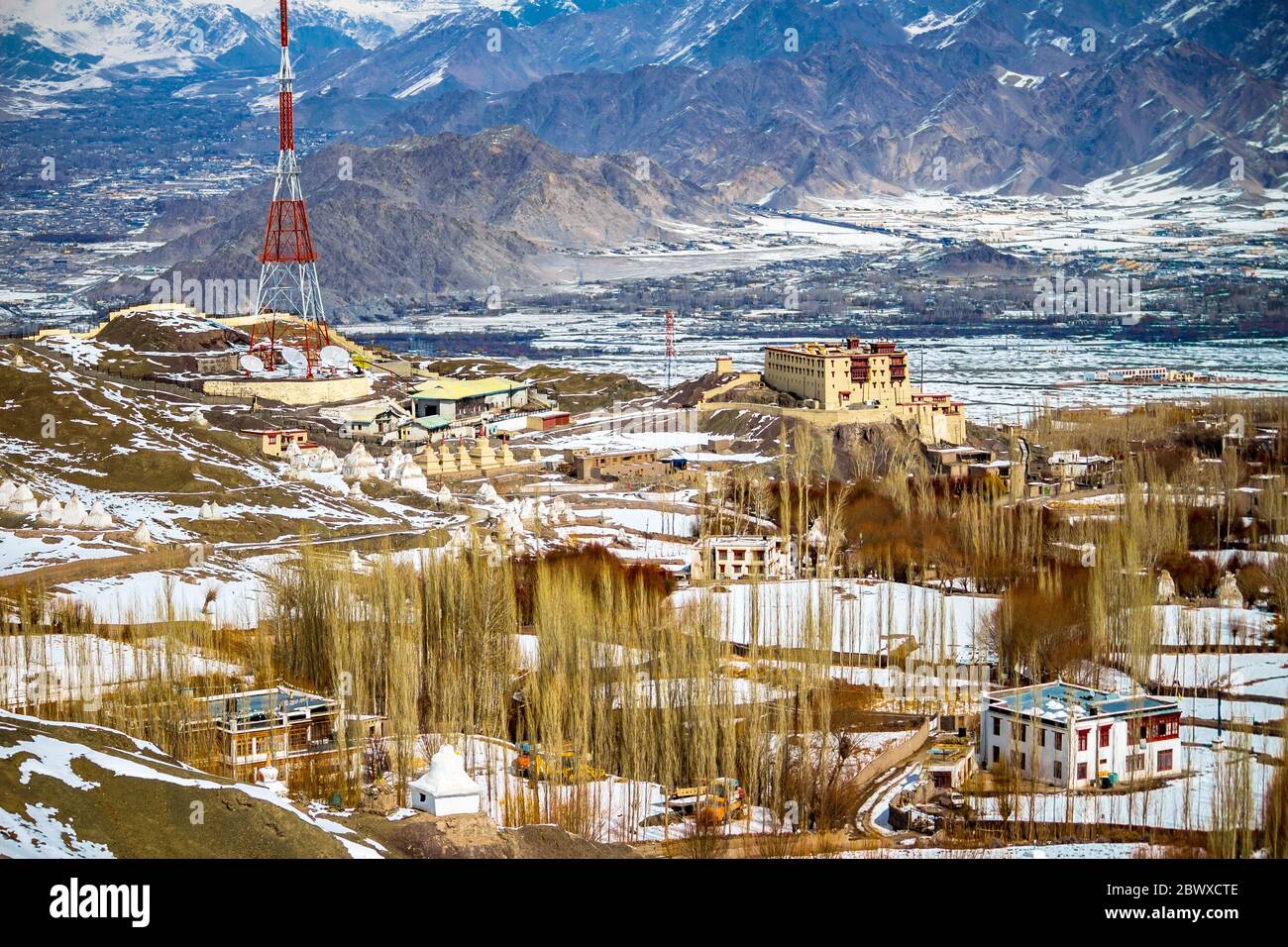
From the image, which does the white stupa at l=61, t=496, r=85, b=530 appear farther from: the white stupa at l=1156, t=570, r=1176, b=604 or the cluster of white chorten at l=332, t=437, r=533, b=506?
the white stupa at l=1156, t=570, r=1176, b=604

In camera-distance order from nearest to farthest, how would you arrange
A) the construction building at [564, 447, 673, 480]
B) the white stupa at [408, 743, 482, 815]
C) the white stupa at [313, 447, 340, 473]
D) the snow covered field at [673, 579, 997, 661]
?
the white stupa at [408, 743, 482, 815]
the snow covered field at [673, 579, 997, 661]
the white stupa at [313, 447, 340, 473]
the construction building at [564, 447, 673, 480]

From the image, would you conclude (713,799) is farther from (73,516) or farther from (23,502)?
(23,502)

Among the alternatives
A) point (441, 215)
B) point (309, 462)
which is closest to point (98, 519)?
point (309, 462)

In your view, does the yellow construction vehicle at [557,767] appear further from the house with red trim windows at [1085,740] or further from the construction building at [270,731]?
the house with red trim windows at [1085,740]

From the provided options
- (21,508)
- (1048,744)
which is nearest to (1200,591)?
(1048,744)

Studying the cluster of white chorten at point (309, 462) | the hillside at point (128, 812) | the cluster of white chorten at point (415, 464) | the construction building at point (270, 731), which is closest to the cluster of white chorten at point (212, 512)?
the cluster of white chorten at point (309, 462)

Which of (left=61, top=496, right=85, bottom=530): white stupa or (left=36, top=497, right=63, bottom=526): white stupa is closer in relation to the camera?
(left=61, top=496, right=85, bottom=530): white stupa

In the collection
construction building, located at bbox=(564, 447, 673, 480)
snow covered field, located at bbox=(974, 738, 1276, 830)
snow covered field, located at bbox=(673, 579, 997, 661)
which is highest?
construction building, located at bbox=(564, 447, 673, 480)

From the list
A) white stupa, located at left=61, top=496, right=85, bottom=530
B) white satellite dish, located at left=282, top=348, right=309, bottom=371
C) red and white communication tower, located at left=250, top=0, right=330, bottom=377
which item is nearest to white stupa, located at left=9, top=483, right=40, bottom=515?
white stupa, located at left=61, top=496, right=85, bottom=530
